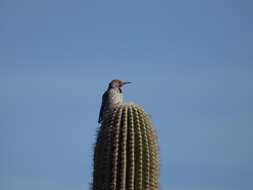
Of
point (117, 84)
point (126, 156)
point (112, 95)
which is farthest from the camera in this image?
point (117, 84)

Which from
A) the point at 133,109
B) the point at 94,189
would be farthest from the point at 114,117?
the point at 94,189

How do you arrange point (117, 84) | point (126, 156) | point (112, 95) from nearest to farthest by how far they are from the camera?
1. point (126, 156)
2. point (112, 95)
3. point (117, 84)

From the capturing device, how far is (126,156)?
10133mm

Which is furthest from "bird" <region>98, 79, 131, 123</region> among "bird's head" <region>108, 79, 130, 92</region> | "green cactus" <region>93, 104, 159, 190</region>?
"green cactus" <region>93, 104, 159, 190</region>

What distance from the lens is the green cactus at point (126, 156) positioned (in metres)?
10.0

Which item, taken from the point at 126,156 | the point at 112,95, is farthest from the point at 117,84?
the point at 126,156

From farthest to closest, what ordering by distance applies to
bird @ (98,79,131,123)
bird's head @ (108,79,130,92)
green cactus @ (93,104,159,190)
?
bird's head @ (108,79,130,92), bird @ (98,79,131,123), green cactus @ (93,104,159,190)

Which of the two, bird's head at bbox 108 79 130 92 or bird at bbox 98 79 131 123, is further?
bird's head at bbox 108 79 130 92

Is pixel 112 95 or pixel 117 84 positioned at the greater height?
pixel 117 84

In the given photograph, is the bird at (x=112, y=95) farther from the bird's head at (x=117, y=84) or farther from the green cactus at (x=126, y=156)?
the green cactus at (x=126, y=156)

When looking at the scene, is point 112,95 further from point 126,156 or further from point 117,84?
point 126,156

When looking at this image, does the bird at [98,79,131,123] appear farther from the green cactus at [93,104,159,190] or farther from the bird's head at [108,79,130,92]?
the green cactus at [93,104,159,190]

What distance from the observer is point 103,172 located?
10133 millimetres

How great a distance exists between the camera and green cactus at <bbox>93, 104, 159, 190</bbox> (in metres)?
10.0
